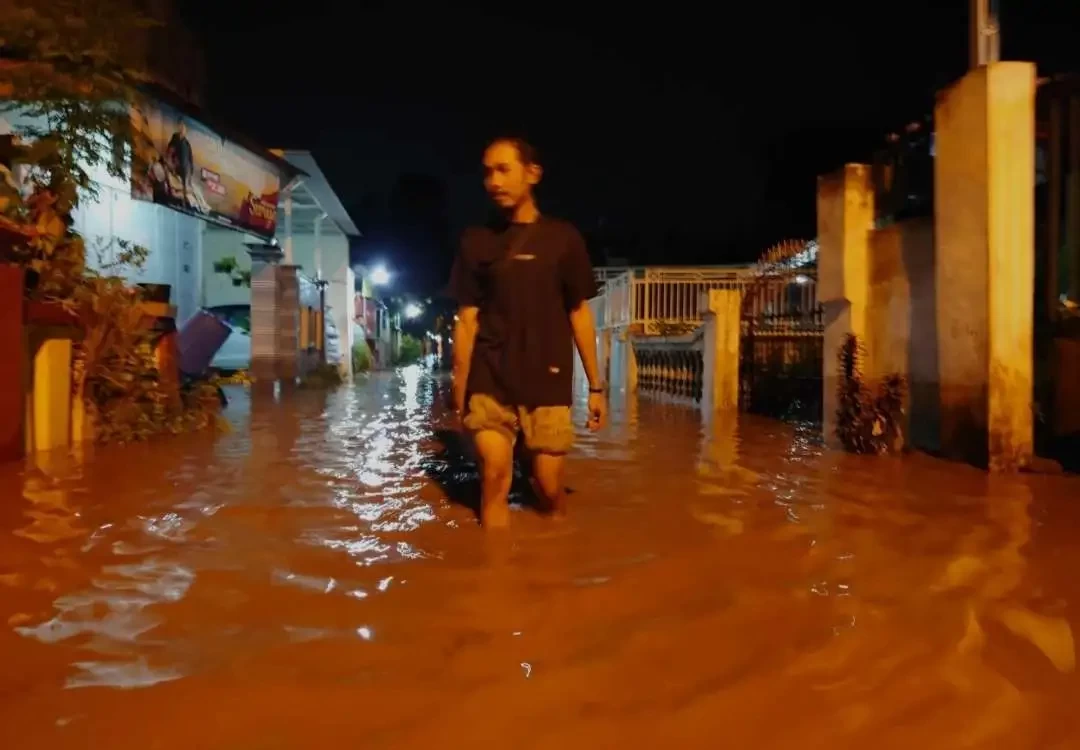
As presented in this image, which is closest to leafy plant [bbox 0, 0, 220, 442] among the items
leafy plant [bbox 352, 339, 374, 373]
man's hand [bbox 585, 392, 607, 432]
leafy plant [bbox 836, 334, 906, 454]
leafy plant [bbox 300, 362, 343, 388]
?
man's hand [bbox 585, 392, 607, 432]

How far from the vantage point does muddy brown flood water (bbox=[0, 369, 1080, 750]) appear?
91.7 inches

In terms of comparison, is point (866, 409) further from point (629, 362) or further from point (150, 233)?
point (150, 233)

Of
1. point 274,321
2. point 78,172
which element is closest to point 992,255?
point 78,172

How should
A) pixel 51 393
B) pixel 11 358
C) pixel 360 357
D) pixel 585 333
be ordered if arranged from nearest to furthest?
pixel 585 333, pixel 11 358, pixel 51 393, pixel 360 357

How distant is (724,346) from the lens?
43.7ft

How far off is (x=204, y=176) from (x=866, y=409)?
451 inches

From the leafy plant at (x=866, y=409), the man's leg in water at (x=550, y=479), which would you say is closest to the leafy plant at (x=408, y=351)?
the leafy plant at (x=866, y=409)

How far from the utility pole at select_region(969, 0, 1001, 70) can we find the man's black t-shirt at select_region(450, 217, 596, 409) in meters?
4.03

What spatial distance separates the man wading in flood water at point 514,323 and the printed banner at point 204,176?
336 inches

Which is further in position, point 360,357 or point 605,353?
point 360,357

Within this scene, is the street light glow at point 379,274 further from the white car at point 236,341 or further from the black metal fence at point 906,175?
the black metal fence at point 906,175

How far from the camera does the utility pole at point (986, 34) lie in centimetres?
667

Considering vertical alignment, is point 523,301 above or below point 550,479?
above

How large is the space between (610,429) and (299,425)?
3.37 metres
